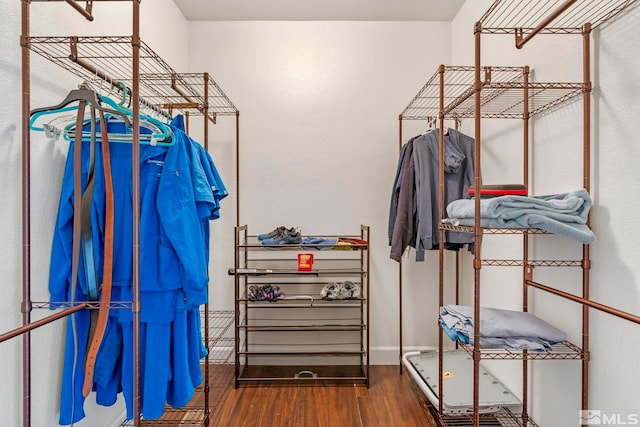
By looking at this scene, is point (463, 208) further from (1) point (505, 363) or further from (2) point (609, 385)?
(1) point (505, 363)

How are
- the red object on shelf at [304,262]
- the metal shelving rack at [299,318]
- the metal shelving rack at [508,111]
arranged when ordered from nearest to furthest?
the metal shelving rack at [508,111] → the red object on shelf at [304,262] → the metal shelving rack at [299,318]

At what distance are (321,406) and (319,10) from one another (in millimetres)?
2711

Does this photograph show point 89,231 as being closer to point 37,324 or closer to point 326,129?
point 37,324

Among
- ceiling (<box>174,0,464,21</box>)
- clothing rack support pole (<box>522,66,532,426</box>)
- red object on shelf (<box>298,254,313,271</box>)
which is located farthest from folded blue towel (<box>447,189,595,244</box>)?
ceiling (<box>174,0,464,21</box>)

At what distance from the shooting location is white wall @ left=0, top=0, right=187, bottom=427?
1.19 m

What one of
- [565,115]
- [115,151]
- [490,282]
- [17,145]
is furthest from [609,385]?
[17,145]

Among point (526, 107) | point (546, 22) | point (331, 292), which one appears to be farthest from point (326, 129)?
point (546, 22)

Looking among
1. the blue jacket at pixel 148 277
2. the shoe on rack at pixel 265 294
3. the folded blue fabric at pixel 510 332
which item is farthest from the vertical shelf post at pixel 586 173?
the shoe on rack at pixel 265 294

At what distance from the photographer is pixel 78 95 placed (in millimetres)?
1249

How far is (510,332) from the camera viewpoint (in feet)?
4.89

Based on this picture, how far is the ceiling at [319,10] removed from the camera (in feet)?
8.34

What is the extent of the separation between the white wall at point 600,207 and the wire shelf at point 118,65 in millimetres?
1693

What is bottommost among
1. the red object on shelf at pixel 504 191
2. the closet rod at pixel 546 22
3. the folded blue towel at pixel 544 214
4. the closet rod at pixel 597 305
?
the closet rod at pixel 597 305

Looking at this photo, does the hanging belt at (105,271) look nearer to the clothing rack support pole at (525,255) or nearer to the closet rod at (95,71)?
the closet rod at (95,71)
